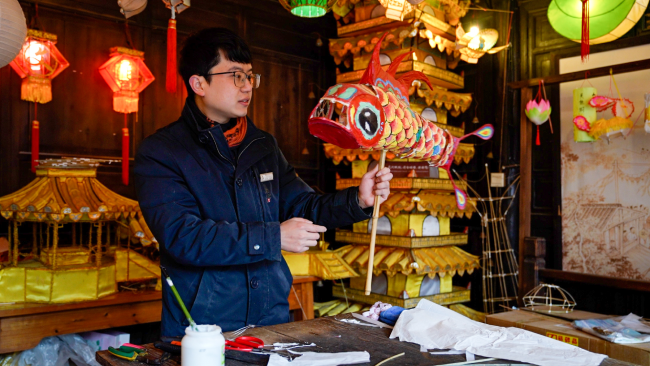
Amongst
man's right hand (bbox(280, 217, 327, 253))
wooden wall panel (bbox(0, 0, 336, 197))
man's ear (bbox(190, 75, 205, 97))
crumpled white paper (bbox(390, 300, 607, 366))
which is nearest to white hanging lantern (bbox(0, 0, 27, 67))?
man's ear (bbox(190, 75, 205, 97))

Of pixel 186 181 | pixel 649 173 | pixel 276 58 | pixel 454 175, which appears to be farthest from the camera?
pixel 276 58

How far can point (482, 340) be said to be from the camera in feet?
4.28

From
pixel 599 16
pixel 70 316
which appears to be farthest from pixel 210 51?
pixel 599 16

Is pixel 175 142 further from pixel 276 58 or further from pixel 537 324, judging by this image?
pixel 276 58

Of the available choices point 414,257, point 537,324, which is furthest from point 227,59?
point 414,257

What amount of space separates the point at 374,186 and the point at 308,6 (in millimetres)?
1062

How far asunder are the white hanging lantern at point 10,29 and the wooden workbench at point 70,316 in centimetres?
118

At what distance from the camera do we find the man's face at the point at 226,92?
158 cm

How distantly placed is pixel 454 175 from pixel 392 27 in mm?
1251

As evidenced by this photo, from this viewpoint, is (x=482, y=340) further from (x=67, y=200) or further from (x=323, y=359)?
(x=67, y=200)

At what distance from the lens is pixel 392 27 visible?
3.54m

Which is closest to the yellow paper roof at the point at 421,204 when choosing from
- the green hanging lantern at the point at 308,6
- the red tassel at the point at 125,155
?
the green hanging lantern at the point at 308,6

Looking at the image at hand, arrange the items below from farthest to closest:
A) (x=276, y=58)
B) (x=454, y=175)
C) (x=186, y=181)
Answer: (x=276, y=58)
(x=454, y=175)
(x=186, y=181)

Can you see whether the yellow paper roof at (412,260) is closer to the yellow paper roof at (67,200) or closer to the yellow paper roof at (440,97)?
the yellow paper roof at (440,97)
